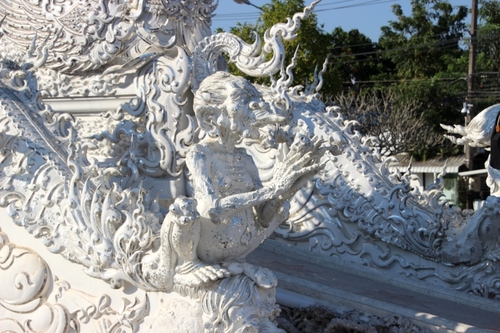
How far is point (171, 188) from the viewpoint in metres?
5.38

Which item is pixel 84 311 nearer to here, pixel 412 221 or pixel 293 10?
pixel 412 221

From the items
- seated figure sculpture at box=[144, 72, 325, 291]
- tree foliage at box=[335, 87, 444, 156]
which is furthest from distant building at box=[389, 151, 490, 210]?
seated figure sculpture at box=[144, 72, 325, 291]

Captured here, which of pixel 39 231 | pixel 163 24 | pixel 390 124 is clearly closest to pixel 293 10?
→ pixel 390 124

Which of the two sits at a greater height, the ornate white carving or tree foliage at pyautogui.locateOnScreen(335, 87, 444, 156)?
tree foliage at pyautogui.locateOnScreen(335, 87, 444, 156)

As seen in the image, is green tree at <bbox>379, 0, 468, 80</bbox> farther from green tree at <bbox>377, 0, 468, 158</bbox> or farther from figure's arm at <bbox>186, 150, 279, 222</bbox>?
figure's arm at <bbox>186, 150, 279, 222</bbox>

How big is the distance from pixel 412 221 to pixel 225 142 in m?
3.28

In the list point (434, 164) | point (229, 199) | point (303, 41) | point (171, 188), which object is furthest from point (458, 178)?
point (229, 199)

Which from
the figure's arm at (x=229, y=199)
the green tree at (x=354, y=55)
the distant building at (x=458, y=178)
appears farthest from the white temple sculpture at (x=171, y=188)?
the green tree at (x=354, y=55)

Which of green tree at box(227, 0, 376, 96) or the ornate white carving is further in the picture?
green tree at box(227, 0, 376, 96)

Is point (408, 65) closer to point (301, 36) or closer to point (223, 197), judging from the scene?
point (301, 36)

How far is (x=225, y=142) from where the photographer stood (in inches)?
131

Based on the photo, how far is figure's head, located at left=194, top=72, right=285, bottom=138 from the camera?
125 inches

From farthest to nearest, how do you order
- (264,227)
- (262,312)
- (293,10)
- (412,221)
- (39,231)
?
(293,10) → (412,221) → (39,231) → (264,227) → (262,312)

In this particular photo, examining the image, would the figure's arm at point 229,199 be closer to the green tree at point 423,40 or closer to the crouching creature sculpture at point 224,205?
the crouching creature sculpture at point 224,205
